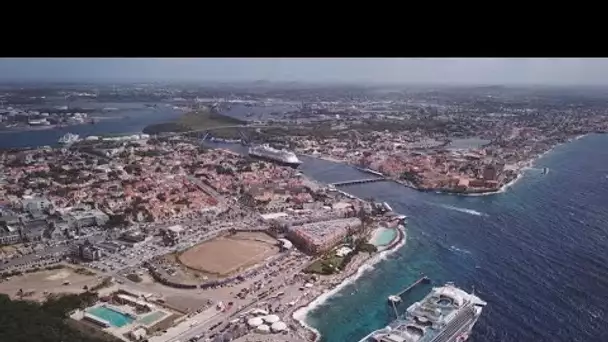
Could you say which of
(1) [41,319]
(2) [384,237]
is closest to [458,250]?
(2) [384,237]

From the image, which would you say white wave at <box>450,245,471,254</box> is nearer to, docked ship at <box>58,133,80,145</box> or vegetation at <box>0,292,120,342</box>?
vegetation at <box>0,292,120,342</box>

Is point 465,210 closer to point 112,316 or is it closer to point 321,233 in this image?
point 321,233

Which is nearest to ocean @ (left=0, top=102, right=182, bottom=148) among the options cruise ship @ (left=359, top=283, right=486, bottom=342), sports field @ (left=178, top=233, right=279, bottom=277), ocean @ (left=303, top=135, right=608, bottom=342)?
ocean @ (left=303, top=135, right=608, bottom=342)

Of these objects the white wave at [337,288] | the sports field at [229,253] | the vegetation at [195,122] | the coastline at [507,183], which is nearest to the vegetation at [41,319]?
the sports field at [229,253]

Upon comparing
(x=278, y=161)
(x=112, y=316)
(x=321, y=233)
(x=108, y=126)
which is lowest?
(x=112, y=316)

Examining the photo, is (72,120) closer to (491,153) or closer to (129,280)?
(129,280)

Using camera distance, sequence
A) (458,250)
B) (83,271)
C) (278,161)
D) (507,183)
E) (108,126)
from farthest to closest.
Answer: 1. (108,126)
2. (278,161)
3. (507,183)
4. (458,250)
5. (83,271)
